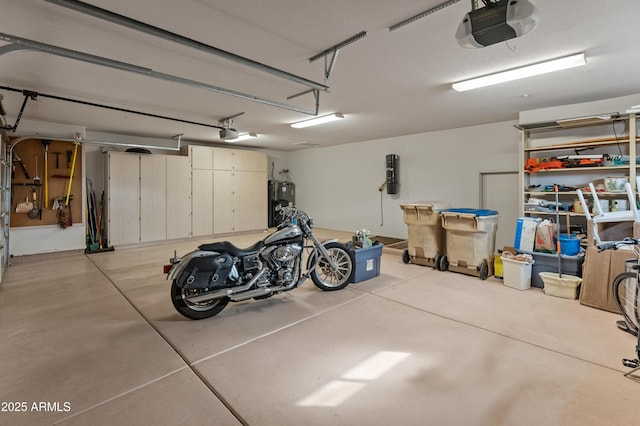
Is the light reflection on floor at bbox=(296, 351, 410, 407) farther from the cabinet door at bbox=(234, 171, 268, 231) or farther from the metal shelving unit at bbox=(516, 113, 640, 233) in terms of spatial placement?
the cabinet door at bbox=(234, 171, 268, 231)

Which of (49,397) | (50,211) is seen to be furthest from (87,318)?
(50,211)

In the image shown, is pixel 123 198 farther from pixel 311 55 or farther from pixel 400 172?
pixel 400 172

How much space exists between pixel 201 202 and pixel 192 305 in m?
5.34

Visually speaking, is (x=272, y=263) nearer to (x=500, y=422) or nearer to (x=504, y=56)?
(x=500, y=422)

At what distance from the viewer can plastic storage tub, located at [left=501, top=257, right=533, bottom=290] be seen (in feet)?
12.9

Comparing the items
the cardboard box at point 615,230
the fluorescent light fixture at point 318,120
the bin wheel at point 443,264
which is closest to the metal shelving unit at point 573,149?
the cardboard box at point 615,230

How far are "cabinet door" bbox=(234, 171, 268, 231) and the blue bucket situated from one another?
721 centimetres

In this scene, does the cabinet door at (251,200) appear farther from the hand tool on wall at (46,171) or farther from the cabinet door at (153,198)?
the hand tool on wall at (46,171)

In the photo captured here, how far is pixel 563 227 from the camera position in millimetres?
4828

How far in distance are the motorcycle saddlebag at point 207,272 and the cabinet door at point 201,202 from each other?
5196mm

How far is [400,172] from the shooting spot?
750 centimetres

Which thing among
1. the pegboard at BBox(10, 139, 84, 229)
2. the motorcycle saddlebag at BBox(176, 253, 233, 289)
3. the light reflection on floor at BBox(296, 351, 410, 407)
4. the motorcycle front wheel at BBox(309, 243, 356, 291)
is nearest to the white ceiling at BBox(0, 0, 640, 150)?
the pegboard at BBox(10, 139, 84, 229)

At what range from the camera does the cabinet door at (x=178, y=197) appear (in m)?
7.39

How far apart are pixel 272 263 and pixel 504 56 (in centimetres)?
326
